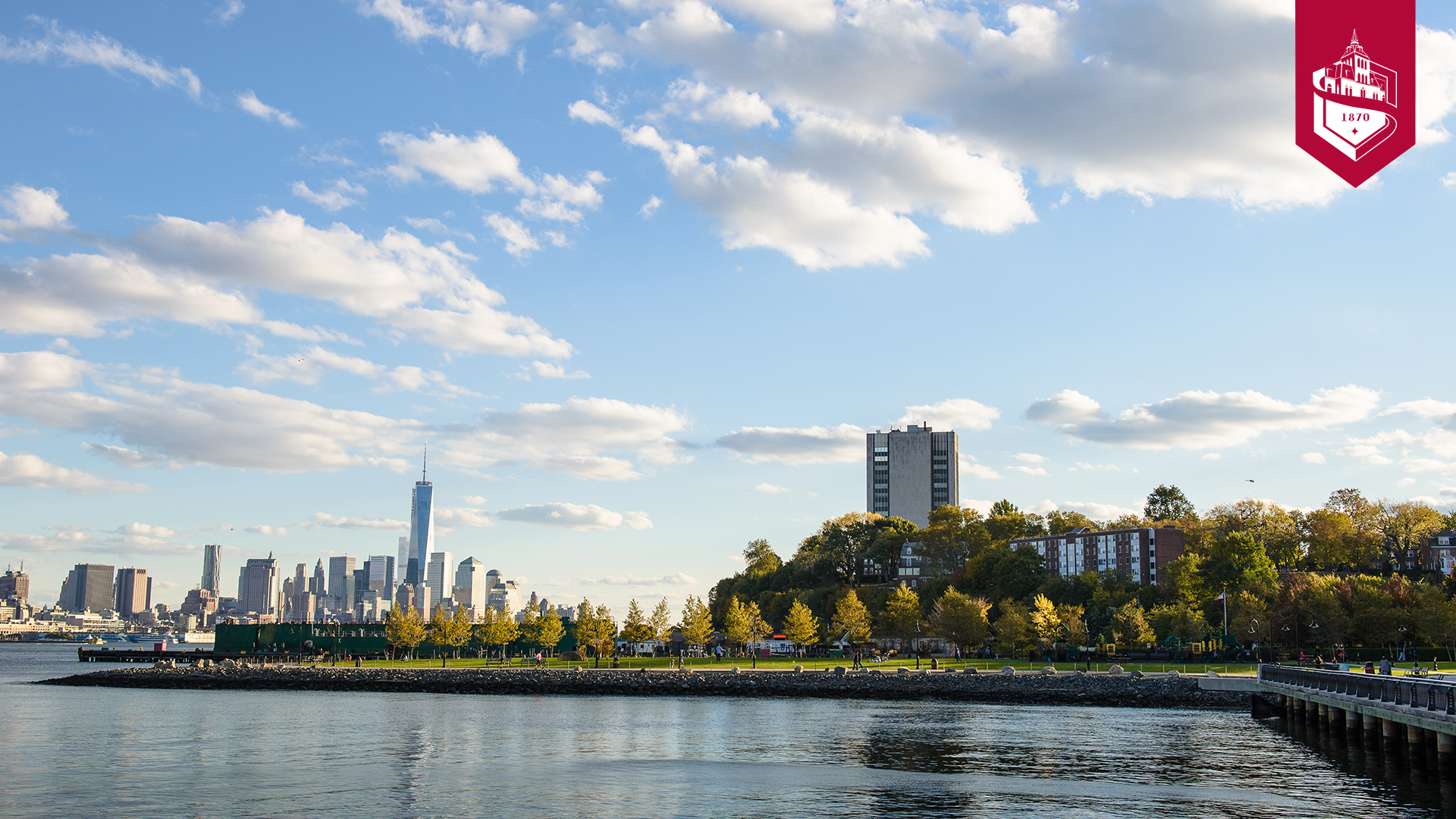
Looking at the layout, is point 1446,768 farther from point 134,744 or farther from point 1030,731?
point 134,744

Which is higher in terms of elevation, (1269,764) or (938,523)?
(938,523)

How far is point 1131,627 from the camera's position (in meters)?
117

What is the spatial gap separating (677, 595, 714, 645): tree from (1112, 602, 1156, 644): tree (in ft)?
145

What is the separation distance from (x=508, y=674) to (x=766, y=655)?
4409 centimetres

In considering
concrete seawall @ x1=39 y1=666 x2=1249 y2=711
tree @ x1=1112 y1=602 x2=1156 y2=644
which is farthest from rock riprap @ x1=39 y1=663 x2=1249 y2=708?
tree @ x1=1112 y1=602 x2=1156 y2=644

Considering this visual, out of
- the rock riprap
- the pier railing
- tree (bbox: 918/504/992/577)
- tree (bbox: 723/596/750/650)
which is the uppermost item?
tree (bbox: 918/504/992/577)

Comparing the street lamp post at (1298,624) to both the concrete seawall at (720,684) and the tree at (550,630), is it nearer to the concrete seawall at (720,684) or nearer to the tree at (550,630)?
the concrete seawall at (720,684)

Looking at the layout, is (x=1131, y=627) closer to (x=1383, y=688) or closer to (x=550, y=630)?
(x=550, y=630)

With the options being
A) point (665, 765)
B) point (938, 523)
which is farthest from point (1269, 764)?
point (938, 523)

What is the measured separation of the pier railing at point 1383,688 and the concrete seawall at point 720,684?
1148 cm

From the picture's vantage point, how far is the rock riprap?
82.6 m

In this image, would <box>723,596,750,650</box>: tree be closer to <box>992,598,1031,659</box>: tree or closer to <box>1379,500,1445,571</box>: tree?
<box>992,598,1031,659</box>: tree

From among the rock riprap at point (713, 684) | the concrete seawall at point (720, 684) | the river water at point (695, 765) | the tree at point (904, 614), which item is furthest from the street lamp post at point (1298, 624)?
the river water at point (695, 765)

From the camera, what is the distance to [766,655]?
14075cm
